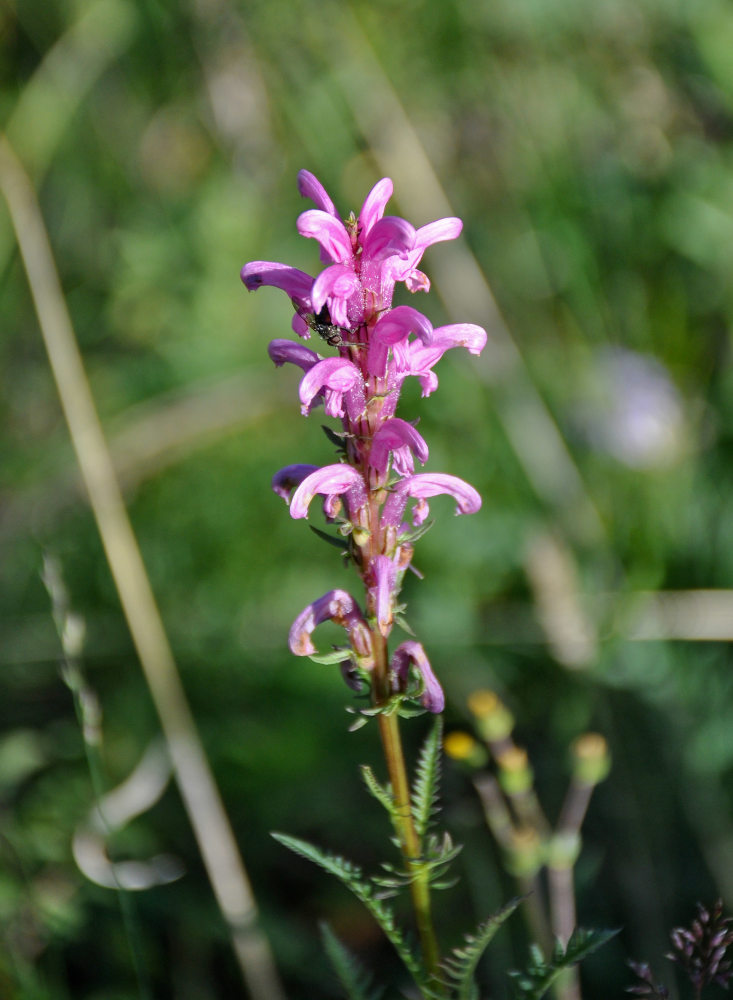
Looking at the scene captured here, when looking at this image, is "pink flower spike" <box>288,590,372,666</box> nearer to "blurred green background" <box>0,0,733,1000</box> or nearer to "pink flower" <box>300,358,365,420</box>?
"pink flower" <box>300,358,365,420</box>

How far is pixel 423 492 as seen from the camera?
1457mm

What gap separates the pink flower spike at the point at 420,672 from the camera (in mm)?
1392

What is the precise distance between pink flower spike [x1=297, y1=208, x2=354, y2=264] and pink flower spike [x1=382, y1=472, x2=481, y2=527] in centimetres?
37

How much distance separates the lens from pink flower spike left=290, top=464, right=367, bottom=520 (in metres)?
1.34

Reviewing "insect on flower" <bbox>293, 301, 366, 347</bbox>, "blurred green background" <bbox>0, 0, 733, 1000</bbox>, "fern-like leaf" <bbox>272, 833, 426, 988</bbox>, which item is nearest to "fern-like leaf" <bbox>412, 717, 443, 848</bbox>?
"fern-like leaf" <bbox>272, 833, 426, 988</bbox>

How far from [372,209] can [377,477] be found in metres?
0.42

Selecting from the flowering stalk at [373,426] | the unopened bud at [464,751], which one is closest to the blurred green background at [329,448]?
the unopened bud at [464,751]

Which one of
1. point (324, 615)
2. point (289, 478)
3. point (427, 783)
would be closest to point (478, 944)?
point (427, 783)

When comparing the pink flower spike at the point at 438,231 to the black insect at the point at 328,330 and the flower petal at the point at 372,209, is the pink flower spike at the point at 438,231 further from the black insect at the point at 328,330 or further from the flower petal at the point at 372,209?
the black insect at the point at 328,330

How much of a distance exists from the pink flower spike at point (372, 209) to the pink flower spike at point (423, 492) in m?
0.40

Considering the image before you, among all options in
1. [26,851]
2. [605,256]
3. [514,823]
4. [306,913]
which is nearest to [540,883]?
[514,823]

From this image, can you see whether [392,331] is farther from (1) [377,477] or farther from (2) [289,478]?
(2) [289,478]

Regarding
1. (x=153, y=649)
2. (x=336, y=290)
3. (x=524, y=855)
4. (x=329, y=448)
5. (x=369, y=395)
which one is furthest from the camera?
(x=329, y=448)

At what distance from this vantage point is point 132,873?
2625 millimetres
